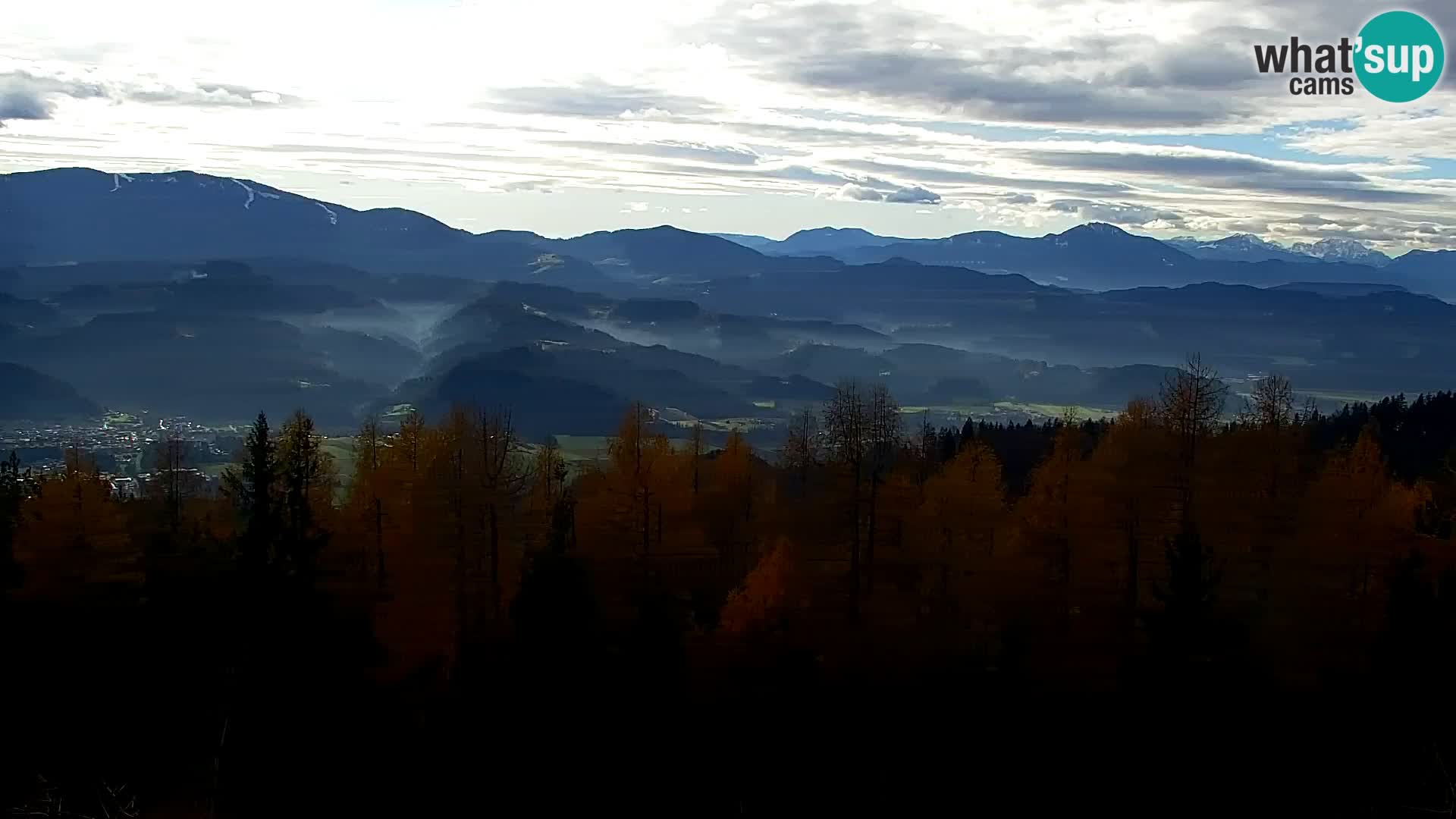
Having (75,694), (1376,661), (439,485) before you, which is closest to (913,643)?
(1376,661)

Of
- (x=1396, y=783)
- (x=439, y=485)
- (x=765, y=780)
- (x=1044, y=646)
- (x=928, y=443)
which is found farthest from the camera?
(x=928, y=443)

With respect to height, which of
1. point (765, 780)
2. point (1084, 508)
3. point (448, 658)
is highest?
point (1084, 508)

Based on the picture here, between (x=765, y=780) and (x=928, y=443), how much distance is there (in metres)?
44.1

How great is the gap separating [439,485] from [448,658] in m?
5.54

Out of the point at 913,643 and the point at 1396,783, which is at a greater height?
the point at 913,643

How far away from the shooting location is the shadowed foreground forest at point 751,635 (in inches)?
1206

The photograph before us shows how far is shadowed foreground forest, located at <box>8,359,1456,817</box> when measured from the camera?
3062 centimetres

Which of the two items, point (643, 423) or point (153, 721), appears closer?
point (153, 721)

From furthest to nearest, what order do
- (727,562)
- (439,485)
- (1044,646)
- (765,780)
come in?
1. (727,562)
2. (439,485)
3. (1044,646)
4. (765,780)

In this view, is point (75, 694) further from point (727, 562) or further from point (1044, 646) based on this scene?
point (1044, 646)

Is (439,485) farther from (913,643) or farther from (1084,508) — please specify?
(1084,508)

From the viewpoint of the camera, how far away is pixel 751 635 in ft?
117

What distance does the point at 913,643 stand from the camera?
114 feet

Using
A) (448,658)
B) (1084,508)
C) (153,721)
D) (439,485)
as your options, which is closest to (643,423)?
(439,485)
